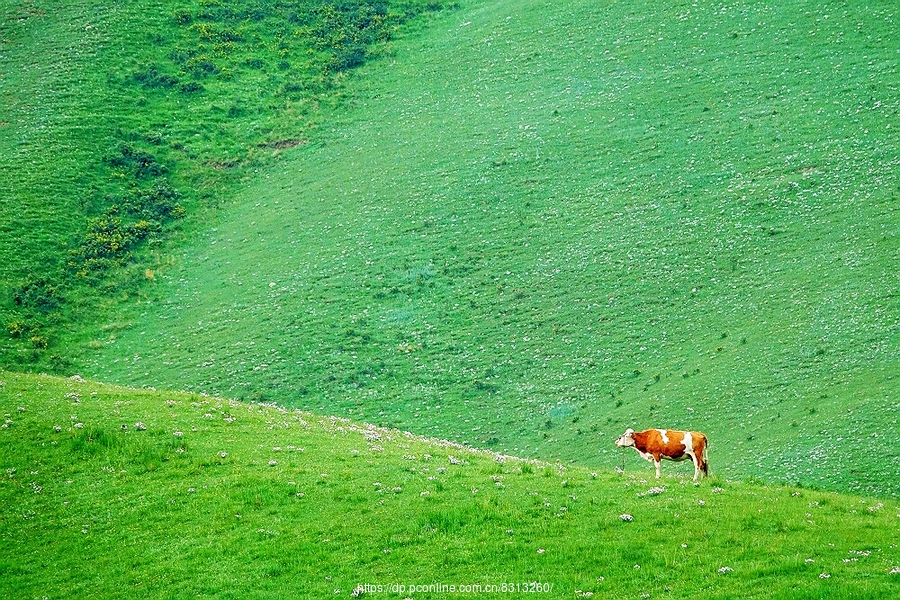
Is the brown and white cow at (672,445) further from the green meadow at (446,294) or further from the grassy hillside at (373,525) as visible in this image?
the grassy hillside at (373,525)

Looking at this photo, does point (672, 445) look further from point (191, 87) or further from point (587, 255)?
point (191, 87)

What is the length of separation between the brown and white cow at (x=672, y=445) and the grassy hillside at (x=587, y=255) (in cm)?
795

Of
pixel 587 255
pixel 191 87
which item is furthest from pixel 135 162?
pixel 587 255

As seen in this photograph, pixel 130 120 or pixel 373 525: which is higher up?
pixel 130 120

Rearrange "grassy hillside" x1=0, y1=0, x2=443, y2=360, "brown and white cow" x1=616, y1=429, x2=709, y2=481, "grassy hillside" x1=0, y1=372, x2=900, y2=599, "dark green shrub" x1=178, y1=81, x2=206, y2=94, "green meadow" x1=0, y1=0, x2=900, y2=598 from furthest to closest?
"dark green shrub" x1=178, y1=81, x2=206, y2=94, "grassy hillside" x1=0, y1=0, x2=443, y2=360, "brown and white cow" x1=616, y1=429, x2=709, y2=481, "green meadow" x1=0, y1=0, x2=900, y2=598, "grassy hillside" x1=0, y1=372, x2=900, y2=599

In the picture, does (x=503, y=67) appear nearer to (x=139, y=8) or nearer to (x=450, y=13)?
(x=450, y=13)

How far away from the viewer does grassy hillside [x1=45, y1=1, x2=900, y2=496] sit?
134 feet

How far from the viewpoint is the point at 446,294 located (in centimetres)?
5428

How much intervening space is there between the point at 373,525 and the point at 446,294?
32731 mm

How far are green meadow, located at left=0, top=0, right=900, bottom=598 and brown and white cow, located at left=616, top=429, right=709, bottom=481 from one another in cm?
121

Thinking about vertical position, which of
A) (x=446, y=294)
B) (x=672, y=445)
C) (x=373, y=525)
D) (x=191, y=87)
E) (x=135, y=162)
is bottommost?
(x=446, y=294)

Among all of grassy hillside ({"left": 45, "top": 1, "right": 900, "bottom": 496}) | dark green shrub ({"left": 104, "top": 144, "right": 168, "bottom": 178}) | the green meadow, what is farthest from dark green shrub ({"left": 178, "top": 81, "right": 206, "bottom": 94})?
grassy hillside ({"left": 45, "top": 1, "right": 900, "bottom": 496})

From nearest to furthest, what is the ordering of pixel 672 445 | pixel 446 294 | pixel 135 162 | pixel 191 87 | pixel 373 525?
1. pixel 373 525
2. pixel 672 445
3. pixel 446 294
4. pixel 135 162
5. pixel 191 87

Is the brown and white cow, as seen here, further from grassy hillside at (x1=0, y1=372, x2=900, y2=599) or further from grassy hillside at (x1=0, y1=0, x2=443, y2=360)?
grassy hillside at (x1=0, y1=0, x2=443, y2=360)
